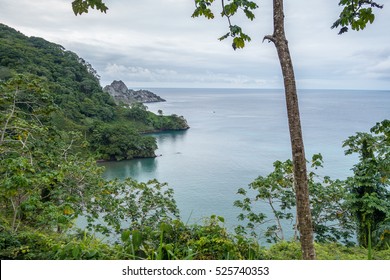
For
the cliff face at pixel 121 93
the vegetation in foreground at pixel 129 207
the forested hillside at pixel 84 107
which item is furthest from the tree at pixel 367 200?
the cliff face at pixel 121 93

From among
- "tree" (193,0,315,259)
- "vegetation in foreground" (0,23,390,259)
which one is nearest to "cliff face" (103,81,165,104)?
"vegetation in foreground" (0,23,390,259)

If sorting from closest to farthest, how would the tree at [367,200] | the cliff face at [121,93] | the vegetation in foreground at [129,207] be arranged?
1. the vegetation in foreground at [129,207]
2. the tree at [367,200]
3. the cliff face at [121,93]

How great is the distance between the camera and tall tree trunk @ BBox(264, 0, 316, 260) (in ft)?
6.68

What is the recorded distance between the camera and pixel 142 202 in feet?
28.0

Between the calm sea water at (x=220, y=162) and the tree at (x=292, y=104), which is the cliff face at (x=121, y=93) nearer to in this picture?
the calm sea water at (x=220, y=162)

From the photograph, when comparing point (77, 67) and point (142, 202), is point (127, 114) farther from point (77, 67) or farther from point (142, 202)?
point (142, 202)

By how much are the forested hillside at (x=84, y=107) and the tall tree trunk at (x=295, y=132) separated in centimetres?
2190

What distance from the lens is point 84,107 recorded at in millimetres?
39688

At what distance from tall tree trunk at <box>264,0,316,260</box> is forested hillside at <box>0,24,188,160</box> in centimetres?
2190

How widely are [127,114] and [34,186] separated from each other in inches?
1677

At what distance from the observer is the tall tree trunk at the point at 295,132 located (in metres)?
2.04

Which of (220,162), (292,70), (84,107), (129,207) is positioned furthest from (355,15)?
(84,107)

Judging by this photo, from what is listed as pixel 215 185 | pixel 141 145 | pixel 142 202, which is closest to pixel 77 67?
pixel 141 145

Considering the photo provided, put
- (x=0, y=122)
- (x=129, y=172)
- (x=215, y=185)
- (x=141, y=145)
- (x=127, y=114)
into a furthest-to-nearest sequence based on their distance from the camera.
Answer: (x=127, y=114), (x=141, y=145), (x=129, y=172), (x=215, y=185), (x=0, y=122)
